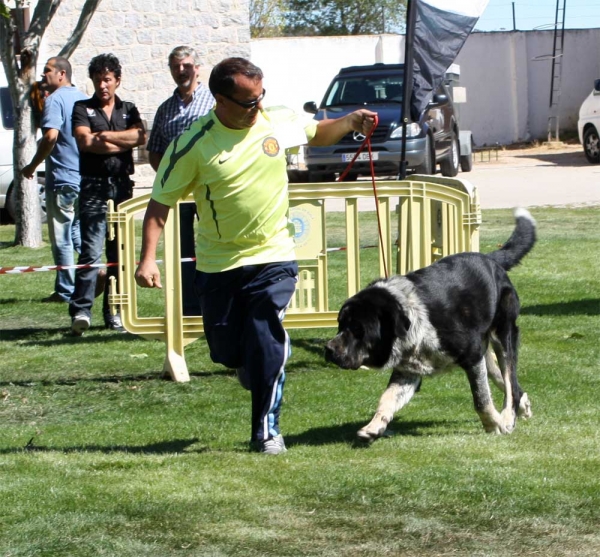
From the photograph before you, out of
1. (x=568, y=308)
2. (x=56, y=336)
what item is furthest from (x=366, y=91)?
(x=56, y=336)

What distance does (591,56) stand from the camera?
30.6 m

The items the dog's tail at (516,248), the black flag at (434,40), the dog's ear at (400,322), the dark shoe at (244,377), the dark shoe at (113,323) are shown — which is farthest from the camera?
the dark shoe at (113,323)

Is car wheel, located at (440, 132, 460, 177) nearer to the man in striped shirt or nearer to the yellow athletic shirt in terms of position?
the man in striped shirt

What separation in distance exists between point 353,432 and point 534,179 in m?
16.4

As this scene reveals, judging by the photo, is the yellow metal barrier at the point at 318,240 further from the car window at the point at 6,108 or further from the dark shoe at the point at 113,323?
the car window at the point at 6,108

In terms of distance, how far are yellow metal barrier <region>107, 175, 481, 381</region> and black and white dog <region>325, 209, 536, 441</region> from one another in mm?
1612

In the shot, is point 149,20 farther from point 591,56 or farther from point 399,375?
point 399,375

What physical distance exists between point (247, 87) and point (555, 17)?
26.4m

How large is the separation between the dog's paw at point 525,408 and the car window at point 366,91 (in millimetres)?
14288

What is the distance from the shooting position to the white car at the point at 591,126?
75.1 feet

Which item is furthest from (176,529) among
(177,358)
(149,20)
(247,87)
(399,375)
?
(149,20)

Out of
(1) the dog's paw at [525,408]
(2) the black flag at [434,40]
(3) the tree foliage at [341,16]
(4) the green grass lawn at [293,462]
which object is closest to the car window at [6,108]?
(4) the green grass lawn at [293,462]

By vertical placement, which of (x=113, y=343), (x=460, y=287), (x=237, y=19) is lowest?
(x=113, y=343)

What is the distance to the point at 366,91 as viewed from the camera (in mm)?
20281
